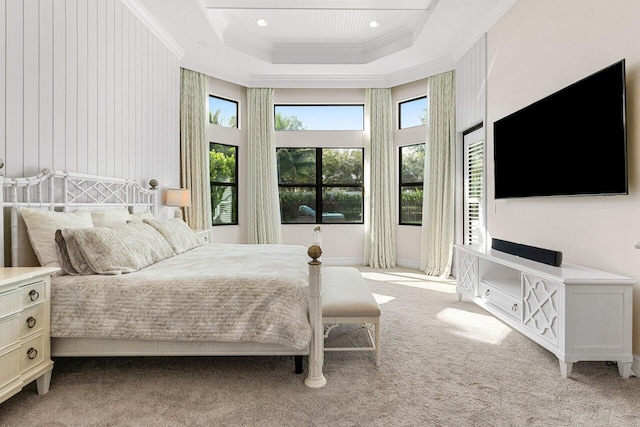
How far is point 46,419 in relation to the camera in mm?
1752

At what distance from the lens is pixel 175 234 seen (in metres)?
3.22

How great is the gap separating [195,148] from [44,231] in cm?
309

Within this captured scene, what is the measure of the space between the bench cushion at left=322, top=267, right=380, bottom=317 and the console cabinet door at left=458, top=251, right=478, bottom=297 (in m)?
1.40

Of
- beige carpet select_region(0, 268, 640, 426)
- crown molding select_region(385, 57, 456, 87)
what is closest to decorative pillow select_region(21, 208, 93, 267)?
beige carpet select_region(0, 268, 640, 426)

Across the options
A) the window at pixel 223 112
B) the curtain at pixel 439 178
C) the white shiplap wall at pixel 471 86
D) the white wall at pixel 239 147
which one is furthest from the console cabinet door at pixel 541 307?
the window at pixel 223 112

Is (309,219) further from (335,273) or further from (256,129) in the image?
(335,273)

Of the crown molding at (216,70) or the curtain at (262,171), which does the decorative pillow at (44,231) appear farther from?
the curtain at (262,171)

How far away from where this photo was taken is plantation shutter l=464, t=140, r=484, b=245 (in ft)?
14.4

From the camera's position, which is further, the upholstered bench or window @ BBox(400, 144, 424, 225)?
Result: window @ BBox(400, 144, 424, 225)

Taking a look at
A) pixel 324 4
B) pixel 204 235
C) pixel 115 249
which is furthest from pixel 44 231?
pixel 324 4

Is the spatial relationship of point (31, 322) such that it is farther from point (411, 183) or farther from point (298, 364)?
point (411, 183)

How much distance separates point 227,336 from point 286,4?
3.78 meters

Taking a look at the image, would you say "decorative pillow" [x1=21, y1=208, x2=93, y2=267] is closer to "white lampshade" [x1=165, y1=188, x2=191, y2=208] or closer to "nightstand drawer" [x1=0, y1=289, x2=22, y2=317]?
"nightstand drawer" [x1=0, y1=289, x2=22, y2=317]

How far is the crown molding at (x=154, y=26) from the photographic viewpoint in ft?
11.8
